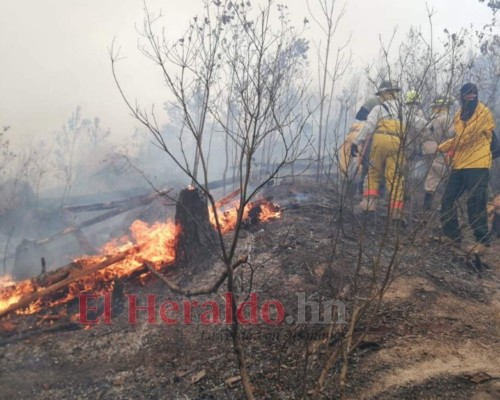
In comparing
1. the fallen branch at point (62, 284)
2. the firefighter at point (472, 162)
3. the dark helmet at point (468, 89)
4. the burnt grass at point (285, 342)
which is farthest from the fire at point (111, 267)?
the dark helmet at point (468, 89)

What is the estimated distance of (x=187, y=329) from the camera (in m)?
4.55

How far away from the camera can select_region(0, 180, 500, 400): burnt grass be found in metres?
3.34

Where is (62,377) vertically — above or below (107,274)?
below

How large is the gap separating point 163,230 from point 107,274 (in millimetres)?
1237

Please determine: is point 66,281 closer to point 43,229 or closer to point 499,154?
point 499,154

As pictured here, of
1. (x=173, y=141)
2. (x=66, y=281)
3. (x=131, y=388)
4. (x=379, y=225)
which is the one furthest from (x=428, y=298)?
(x=173, y=141)

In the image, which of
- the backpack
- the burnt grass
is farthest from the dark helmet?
the burnt grass

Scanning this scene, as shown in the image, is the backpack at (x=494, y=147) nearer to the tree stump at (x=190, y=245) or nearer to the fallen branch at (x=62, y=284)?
the tree stump at (x=190, y=245)

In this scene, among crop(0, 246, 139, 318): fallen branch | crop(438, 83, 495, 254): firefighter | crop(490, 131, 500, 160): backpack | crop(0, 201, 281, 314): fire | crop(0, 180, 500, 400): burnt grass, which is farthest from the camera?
crop(490, 131, 500, 160): backpack

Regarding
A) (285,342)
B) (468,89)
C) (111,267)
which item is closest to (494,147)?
(468,89)

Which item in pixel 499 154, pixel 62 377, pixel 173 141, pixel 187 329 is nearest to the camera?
pixel 62 377

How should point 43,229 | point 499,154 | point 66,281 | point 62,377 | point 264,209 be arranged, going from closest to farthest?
1. point 62,377
2. point 66,281
3. point 499,154
4. point 264,209
5. point 43,229

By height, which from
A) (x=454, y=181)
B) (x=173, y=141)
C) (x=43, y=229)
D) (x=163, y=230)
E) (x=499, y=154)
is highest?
(x=173, y=141)

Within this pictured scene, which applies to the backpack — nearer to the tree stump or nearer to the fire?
the fire
